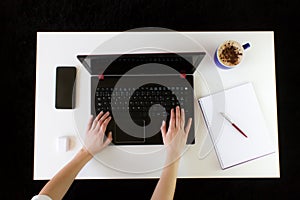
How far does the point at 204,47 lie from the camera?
0.86 m

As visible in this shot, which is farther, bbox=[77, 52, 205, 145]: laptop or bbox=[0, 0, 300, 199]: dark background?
bbox=[0, 0, 300, 199]: dark background

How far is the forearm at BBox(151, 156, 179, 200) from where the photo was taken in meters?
0.82

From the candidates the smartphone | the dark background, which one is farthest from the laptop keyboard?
the dark background

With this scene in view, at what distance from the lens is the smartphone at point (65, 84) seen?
33.5 inches

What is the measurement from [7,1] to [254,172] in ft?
3.38

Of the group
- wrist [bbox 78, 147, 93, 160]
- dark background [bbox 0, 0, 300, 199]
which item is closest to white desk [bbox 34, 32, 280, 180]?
wrist [bbox 78, 147, 93, 160]

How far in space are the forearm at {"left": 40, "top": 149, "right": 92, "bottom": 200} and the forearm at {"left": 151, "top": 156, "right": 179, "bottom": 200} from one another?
21 centimetres

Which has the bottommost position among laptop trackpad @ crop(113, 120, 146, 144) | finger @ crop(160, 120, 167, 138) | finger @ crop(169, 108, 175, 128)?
laptop trackpad @ crop(113, 120, 146, 144)

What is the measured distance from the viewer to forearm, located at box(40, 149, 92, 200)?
2.68 ft

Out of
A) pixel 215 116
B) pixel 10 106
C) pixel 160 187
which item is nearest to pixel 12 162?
pixel 10 106

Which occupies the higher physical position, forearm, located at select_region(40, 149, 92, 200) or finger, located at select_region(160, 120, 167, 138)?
finger, located at select_region(160, 120, 167, 138)

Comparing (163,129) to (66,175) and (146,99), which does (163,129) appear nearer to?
(146,99)

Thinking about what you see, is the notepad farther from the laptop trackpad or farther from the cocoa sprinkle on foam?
the laptop trackpad

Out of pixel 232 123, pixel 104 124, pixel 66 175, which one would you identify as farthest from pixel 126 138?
pixel 232 123
